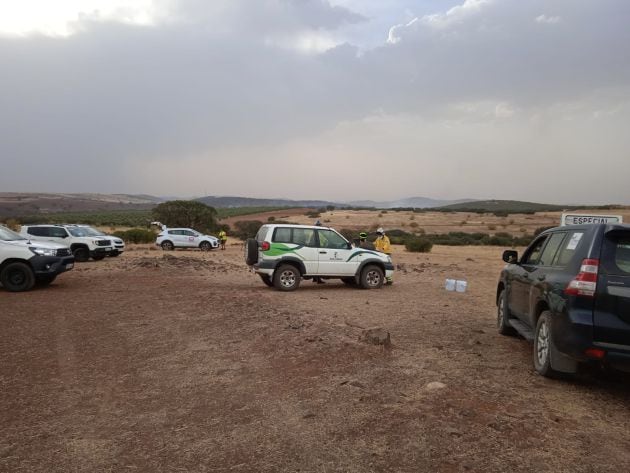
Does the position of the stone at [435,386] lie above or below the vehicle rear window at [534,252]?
below

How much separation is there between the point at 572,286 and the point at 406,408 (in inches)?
79.0

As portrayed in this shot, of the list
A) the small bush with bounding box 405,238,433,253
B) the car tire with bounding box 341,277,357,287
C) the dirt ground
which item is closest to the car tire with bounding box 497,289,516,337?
the dirt ground

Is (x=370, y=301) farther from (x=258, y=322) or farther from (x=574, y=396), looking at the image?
(x=574, y=396)

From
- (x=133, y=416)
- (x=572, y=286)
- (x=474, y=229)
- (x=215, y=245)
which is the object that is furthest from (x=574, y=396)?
(x=474, y=229)

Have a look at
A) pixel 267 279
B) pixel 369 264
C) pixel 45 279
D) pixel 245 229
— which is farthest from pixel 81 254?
pixel 245 229

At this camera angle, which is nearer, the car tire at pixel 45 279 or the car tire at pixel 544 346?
the car tire at pixel 544 346

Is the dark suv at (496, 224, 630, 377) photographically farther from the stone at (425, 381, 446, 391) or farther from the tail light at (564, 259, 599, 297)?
the stone at (425, 381, 446, 391)

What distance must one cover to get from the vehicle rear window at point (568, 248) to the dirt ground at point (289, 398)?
1.31m

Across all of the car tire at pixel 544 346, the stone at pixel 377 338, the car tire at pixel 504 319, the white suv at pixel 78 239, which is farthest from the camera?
the white suv at pixel 78 239

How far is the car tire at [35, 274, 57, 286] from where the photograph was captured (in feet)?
44.5

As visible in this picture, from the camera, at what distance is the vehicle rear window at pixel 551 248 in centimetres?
629

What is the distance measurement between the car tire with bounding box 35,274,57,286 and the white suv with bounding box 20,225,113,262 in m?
7.91

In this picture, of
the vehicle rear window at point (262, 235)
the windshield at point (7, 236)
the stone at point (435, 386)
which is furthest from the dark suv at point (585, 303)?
the windshield at point (7, 236)

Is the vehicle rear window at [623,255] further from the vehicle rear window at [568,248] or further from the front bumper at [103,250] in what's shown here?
the front bumper at [103,250]
